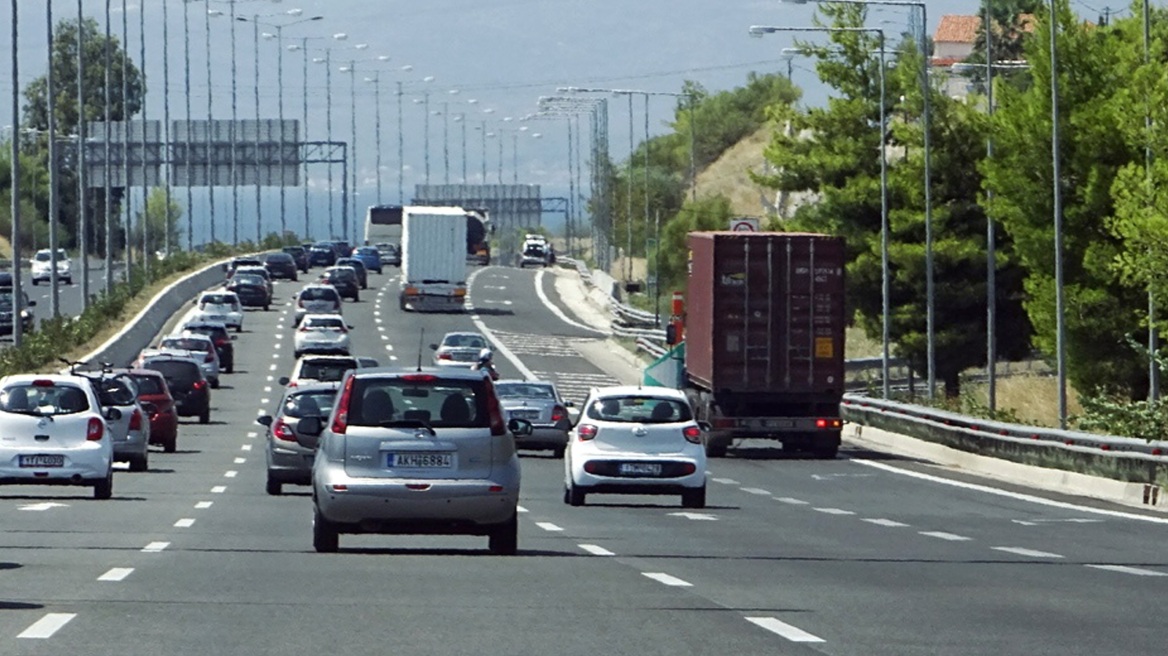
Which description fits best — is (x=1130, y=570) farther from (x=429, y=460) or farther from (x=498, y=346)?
(x=498, y=346)

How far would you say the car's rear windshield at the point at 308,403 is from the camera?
33.4m

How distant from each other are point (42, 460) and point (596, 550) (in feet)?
34.8

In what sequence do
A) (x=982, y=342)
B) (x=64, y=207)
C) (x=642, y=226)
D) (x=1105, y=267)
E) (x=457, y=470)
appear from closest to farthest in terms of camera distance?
1. (x=457, y=470)
2. (x=1105, y=267)
3. (x=982, y=342)
4. (x=642, y=226)
5. (x=64, y=207)

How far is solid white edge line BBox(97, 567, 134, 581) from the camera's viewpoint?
1772cm

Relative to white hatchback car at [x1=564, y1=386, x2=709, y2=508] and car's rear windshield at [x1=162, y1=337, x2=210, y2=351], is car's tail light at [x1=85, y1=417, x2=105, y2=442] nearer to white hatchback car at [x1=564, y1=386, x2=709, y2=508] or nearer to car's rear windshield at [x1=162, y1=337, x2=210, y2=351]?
white hatchback car at [x1=564, y1=386, x2=709, y2=508]

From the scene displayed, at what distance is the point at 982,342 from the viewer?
67.5 meters

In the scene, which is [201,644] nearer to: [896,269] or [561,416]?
[561,416]

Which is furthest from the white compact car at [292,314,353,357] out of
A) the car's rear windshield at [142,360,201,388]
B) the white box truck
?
the white box truck

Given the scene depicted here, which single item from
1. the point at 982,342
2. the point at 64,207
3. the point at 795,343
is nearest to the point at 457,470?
the point at 795,343

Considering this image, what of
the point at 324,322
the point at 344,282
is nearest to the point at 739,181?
the point at 344,282

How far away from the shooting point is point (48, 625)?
13.9 m

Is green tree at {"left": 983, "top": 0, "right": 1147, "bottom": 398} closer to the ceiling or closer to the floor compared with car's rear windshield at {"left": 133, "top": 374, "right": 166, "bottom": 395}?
closer to the ceiling

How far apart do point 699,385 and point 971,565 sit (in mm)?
27013

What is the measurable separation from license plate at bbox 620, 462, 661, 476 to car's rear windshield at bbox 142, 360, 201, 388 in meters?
24.8
